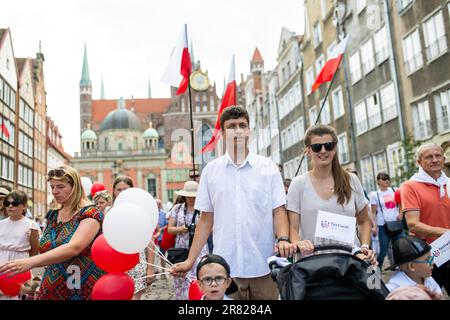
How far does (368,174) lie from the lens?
23.0 metres

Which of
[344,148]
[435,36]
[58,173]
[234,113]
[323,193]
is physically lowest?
[323,193]

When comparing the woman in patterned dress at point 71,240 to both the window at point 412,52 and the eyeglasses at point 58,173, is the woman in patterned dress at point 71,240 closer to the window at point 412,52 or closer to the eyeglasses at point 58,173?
the eyeglasses at point 58,173

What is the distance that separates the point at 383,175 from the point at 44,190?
47.2 meters

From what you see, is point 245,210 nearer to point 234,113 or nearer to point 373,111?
point 234,113

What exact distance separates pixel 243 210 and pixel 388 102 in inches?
745

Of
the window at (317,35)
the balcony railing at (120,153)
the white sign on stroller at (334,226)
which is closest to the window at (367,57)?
the window at (317,35)

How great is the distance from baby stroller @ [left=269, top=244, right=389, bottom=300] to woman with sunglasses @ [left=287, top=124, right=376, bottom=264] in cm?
71

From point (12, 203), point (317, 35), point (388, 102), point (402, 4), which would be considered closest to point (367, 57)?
point (388, 102)

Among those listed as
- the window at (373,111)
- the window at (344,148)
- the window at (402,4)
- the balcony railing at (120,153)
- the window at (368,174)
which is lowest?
the window at (368,174)

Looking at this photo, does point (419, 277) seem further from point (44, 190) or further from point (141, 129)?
point (141, 129)

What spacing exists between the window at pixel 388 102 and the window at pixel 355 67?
258cm

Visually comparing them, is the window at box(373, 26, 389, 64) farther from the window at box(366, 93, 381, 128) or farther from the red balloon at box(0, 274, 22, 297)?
the red balloon at box(0, 274, 22, 297)

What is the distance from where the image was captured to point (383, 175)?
9.12 metres

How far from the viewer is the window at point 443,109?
1647 centimetres
